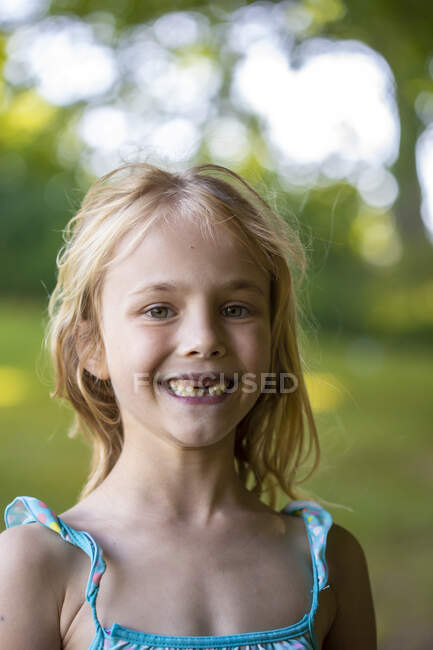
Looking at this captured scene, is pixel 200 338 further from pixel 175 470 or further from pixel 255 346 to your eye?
pixel 175 470

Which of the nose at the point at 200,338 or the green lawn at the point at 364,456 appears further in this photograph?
the green lawn at the point at 364,456

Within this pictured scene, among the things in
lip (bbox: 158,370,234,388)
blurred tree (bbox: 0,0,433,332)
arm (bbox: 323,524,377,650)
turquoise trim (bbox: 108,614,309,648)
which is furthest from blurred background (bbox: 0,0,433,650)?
lip (bbox: 158,370,234,388)

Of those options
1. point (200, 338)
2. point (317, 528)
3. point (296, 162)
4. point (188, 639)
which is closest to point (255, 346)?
point (200, 338)

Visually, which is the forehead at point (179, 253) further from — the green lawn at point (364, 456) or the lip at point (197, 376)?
the green lawn at point (364, 456)

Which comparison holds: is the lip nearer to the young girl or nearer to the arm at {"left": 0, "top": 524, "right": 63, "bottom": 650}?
the young girl

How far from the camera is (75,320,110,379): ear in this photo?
1.49 metres

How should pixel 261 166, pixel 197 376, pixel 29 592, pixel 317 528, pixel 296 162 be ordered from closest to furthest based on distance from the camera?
1. pixel 29 592
2. pixel 197 376
3. pixel 317 528
4. pixel 261 166
5. pixel 296 162

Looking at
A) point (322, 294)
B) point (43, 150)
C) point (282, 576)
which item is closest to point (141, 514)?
point (282, 576)

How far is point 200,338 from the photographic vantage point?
1.29 m

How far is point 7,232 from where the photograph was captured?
6.60 meters

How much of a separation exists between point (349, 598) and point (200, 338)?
616 mm

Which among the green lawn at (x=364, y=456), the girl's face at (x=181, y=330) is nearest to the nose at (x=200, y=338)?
the girl's face at (x=181, y=330)

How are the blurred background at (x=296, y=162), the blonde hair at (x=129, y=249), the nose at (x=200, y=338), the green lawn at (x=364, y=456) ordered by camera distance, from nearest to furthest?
the nose at (x=200, y=338), the blonde hair at (x=129, y=249), the green lawn at (x=364, y=456), the blurred background at (x=296, y=162)

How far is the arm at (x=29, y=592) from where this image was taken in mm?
1175
